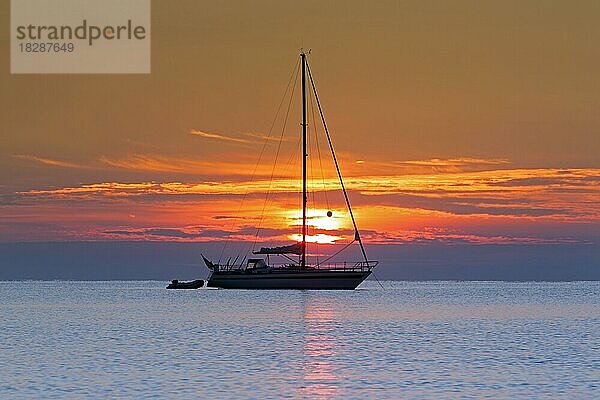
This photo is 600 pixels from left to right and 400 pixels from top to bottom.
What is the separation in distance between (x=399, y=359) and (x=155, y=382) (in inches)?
629

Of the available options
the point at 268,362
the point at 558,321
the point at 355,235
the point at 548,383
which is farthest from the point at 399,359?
the point at 355,235

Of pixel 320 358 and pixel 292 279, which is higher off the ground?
pixel 292 279

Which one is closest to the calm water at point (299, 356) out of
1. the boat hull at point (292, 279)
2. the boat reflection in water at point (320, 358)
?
the boat reflection in water at point (320, 358)

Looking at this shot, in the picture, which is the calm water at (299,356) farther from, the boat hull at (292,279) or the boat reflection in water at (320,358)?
the boat hull at (292,279)

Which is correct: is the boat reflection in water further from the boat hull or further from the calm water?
the boat hull

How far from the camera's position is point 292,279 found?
134 metres

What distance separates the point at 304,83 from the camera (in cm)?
13750

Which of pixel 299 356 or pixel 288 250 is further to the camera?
pixel 288 250

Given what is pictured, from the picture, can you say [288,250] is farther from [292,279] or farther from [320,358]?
[320,358]

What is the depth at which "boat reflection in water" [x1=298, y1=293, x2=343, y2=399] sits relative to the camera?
46.5 m

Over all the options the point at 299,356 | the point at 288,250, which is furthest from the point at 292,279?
the point at 299,356

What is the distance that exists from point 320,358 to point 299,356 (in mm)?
1393

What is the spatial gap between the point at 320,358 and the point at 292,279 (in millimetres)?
72815

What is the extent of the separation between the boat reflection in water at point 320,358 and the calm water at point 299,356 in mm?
91
